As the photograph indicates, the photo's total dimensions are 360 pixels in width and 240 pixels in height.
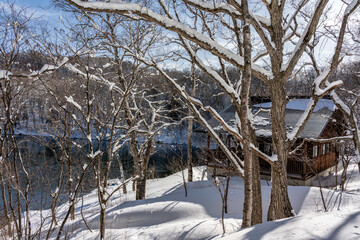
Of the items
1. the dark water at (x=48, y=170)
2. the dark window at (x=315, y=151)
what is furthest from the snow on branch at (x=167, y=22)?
the dark window at (x=315, y=151)

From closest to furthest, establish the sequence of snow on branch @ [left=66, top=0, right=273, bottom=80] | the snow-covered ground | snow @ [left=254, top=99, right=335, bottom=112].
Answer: snow on branch @ [left=66, top=0, right=273, bottom=80], the snow-covered ground, snow @ [left=254, top=99, right=335, bottom=112]

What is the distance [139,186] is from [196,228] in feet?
16.8

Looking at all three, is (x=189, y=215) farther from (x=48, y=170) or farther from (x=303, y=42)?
(x=303, y=42)

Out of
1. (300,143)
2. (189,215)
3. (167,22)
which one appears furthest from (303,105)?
(167,22)

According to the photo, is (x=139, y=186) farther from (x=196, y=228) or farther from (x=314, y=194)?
(x=314, y=194)

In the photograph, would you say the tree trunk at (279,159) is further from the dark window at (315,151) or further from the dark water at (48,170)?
the dark window at (315,151)

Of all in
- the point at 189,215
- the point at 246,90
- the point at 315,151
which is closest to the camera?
the point at 246,90

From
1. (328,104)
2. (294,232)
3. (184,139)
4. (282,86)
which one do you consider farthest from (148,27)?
(184,139)

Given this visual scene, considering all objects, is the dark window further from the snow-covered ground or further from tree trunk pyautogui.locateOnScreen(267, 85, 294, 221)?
tree trunk pyautogui.locateOnScreen(267, 85, 294, 221)

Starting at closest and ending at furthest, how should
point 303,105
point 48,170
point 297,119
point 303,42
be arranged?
point 303,42 → point 48,170 → point 297,119 → point 303,105

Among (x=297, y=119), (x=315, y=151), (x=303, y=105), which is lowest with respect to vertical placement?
(x=315, y=151)

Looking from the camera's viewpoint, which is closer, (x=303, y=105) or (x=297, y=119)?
(x=297, y=119)

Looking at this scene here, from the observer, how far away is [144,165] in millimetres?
11422

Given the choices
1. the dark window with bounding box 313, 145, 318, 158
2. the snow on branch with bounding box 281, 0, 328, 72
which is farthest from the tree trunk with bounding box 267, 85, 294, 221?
the dark window with bounding box 313, 145, 318, 158
